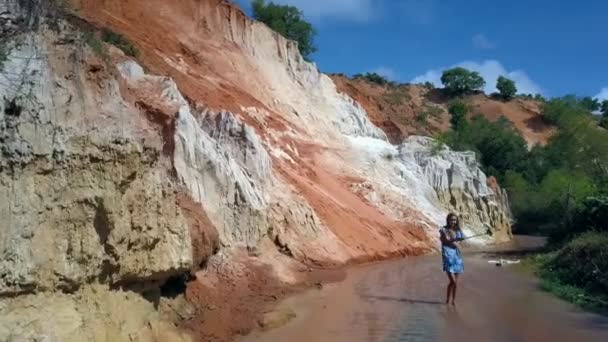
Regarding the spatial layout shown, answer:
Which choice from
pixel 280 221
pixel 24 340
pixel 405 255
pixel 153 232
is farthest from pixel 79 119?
pixel 405 255

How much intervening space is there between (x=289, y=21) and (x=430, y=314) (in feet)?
137

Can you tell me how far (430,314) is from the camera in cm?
1187

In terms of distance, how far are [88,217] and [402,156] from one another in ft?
93.1

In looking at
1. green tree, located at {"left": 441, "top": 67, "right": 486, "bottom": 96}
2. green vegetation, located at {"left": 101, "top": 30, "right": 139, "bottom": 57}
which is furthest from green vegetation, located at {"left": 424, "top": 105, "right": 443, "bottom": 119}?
green vegetation, located at {"left": 101, "top": 30, "right": 139, "bottom": 57}

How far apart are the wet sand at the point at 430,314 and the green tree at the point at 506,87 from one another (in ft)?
240

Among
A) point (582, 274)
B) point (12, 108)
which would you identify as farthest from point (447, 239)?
point (12, 108)

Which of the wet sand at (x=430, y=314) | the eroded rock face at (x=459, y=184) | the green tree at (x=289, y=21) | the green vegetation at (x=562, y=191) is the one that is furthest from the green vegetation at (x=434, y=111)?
the wet sand at (x=430, y=314)

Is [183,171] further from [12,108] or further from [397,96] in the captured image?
[397,96]

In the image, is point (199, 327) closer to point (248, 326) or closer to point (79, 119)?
point (248, 326)

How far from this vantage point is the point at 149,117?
14430mm

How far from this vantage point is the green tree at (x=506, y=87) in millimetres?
86562

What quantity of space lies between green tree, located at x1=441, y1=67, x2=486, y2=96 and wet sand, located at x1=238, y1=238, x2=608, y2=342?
70.4m

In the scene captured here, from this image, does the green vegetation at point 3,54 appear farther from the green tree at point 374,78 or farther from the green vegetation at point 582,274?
the green tree at point 374,78

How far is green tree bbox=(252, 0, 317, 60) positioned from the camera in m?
49.6
